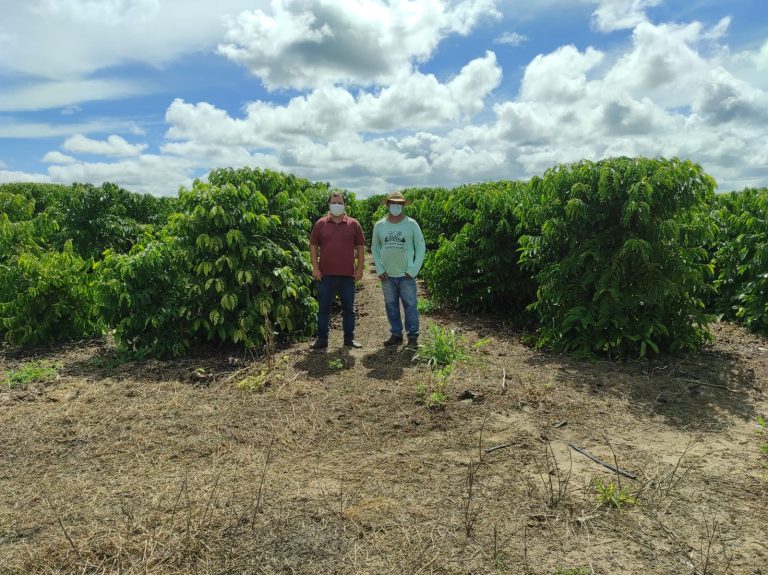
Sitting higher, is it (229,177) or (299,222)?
(229,177)

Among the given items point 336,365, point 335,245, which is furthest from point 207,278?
point 336,365

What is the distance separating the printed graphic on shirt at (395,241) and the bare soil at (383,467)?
1.27m

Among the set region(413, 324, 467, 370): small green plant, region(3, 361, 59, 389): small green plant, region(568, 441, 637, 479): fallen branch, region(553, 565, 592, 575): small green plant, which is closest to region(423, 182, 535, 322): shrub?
region(413, 324, 467, 370): small green plant

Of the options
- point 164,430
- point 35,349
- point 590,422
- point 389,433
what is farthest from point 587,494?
point 35,349

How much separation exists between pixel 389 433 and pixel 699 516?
2.03 m

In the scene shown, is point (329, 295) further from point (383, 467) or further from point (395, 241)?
point (383, 467)

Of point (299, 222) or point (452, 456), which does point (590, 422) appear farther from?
point (299, 222)

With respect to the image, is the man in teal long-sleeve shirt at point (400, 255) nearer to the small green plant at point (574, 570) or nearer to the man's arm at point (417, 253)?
the man's arm at point (417, 253)

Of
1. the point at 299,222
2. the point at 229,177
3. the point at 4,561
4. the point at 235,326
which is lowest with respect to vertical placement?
the point at 4,561

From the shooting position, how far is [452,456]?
145 inches

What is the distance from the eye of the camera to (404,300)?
6234 millimetres

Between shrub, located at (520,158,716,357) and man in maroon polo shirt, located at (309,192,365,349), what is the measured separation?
2.13 meters

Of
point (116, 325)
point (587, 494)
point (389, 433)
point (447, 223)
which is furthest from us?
point (447, 223)

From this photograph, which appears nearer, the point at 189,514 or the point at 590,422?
the point at 189,514
